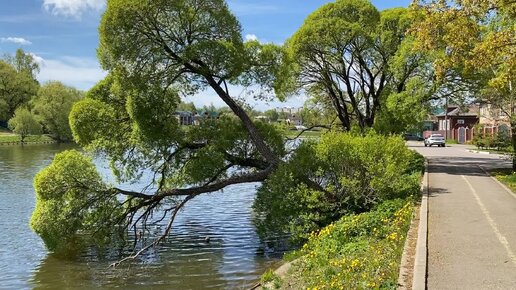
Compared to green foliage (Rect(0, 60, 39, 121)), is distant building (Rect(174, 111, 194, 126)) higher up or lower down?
lower down

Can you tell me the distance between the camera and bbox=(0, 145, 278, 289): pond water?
13.5m

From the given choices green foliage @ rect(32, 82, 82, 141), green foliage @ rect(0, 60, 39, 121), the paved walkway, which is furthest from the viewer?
green foliage @ rect(0, 60, 39, 121)

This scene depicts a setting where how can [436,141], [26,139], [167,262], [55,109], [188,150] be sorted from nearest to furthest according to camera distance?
[167,262], [188,150], [436,141], [55,109], [26,139]

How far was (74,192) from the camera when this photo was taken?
53.5ft

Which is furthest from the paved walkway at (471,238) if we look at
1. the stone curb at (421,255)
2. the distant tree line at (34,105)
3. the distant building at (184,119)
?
the distant tree line at (34,105)

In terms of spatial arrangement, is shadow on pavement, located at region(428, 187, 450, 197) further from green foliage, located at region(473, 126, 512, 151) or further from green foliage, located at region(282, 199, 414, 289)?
green foliage, located at region(473, 126, 512, 151)

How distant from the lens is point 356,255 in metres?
10.1

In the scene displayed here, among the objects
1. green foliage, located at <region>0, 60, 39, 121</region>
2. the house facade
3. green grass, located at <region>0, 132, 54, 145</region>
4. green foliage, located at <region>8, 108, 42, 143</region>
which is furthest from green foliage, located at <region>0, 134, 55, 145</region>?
the house facade

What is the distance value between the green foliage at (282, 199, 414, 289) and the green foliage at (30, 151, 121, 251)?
725cm

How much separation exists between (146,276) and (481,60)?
10.6 metres

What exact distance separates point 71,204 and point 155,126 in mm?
3708

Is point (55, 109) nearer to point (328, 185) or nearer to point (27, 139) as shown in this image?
point (27, 139)

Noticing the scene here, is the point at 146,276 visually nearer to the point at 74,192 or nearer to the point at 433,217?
the point at 74,192

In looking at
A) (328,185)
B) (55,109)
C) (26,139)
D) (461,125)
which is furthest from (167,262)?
(26,139)
